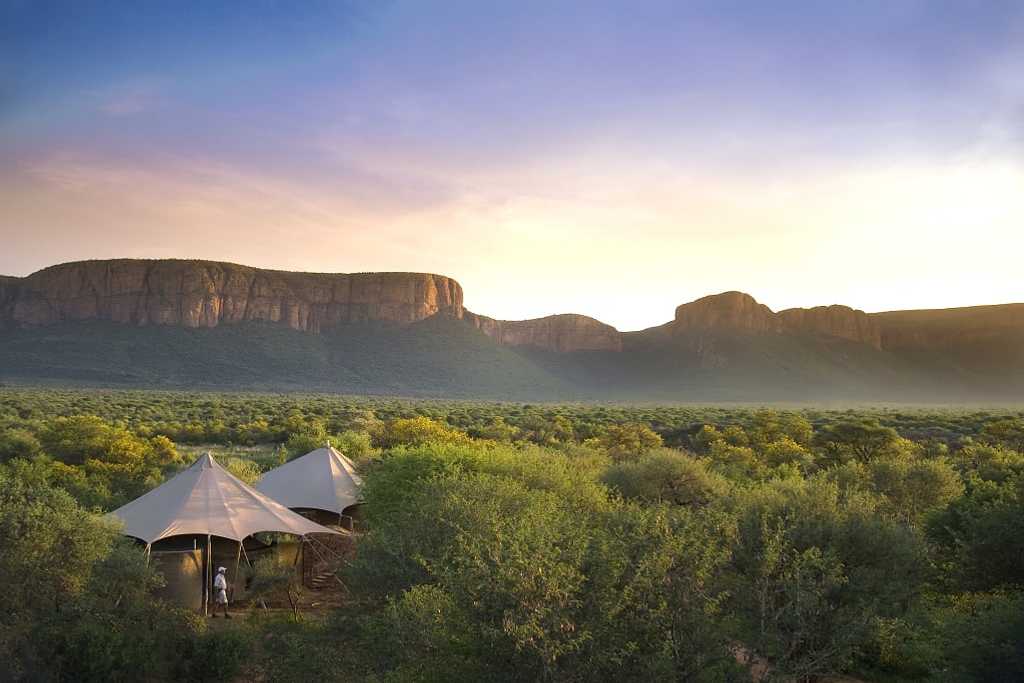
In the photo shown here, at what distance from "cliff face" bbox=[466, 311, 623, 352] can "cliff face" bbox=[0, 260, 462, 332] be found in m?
15.3

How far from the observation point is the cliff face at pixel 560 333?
13288 cm

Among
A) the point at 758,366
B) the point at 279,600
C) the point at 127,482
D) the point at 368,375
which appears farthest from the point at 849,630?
the point at 758,366

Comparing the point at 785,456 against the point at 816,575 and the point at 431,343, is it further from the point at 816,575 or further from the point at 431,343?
the point at 431,343

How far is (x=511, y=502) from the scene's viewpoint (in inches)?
491

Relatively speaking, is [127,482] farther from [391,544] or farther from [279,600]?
[391,544]

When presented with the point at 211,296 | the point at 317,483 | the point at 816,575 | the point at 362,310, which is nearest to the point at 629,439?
the point at 317,483

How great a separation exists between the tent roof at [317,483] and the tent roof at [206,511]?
139 inches

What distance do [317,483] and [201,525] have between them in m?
5.70

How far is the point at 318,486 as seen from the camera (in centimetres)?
2083

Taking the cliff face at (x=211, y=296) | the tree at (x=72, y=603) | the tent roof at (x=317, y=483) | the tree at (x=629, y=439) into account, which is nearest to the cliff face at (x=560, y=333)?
the cliff face at (x=211, y=296)

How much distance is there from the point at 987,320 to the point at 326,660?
157602 mm

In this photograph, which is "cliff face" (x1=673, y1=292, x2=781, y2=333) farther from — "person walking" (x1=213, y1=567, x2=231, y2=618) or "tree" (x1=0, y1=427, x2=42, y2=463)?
"person walking" (x1=213, y1=567, x2=231, y2=618)

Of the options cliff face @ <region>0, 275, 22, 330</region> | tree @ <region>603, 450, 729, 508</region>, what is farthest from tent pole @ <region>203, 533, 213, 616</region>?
cliff face @ <region>0, 275, 22, 330</region>

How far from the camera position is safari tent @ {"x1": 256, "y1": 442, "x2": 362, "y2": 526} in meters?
20.3
